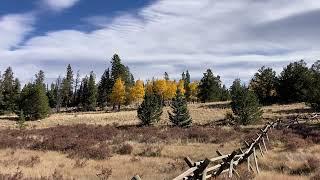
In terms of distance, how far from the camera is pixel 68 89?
147500 millimetres

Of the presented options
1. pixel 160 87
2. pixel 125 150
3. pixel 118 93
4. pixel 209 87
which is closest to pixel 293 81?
pixel 209 87

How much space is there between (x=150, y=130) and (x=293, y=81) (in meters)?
60.9

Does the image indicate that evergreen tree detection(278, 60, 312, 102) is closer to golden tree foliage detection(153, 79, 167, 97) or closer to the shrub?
Answer: golden tree foliage detection(153, 79, 167, 97)

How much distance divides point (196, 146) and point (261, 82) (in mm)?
82011

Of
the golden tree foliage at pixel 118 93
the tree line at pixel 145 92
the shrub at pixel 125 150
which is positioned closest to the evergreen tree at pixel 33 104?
the tree line at pixel 145 92

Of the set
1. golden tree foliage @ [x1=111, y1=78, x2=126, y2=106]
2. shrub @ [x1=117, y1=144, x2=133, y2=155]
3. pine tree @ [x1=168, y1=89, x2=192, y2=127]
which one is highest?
golden tree foliage @ [x1=111, y1=78, x2=126, y2=106]

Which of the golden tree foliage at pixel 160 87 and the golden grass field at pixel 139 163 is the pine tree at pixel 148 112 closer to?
the golden grass field at pixel 139 163

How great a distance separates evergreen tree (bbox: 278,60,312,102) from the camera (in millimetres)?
93262

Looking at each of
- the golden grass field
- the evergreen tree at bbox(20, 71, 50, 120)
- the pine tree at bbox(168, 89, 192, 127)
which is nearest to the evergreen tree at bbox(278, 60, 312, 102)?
the pine tree at bbox(168, 89, 192, 127)

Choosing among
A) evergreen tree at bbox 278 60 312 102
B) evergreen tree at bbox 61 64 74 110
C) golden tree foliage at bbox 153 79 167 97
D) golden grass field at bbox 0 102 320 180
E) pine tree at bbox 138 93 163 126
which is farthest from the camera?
evergreen tree at bbox 61 64 74 110

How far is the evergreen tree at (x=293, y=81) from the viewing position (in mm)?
93262

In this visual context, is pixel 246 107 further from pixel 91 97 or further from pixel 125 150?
pixel 91 97

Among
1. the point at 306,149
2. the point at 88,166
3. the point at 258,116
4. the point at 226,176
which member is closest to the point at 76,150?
the point at 88,166

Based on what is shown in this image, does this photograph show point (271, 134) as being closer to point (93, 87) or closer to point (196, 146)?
point (196, 146)
